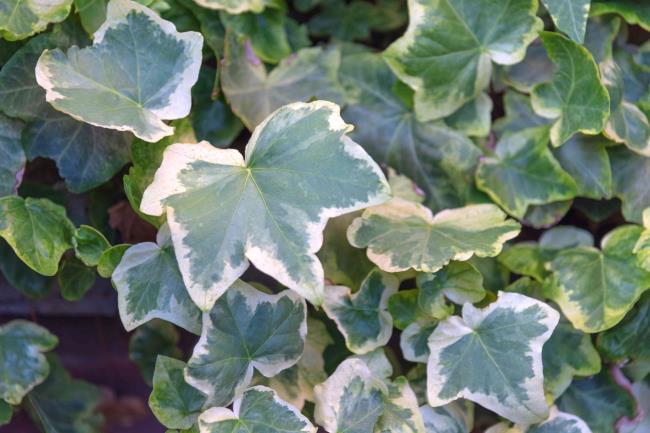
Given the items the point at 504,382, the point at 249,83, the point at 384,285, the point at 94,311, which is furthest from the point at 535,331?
the point at 94,311

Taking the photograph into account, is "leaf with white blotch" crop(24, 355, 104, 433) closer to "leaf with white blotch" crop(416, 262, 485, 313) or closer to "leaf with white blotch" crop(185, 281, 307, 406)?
"leaf with white blotch" crop(185, 281, 307, 406)

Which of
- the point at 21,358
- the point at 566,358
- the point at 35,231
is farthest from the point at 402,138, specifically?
the point at 21,358

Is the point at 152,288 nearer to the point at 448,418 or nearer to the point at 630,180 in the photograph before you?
the point at 448,418

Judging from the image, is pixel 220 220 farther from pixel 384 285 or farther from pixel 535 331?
pixel 535 331

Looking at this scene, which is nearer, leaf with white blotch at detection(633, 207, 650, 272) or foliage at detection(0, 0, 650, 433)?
foliage at detection(0, 0, 650, 433)

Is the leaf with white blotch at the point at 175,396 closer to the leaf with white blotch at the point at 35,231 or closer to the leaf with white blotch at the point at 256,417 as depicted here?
the leaf with white blotch at the point at 256,417

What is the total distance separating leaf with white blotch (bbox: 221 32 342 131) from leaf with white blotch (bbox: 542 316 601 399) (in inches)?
16.6

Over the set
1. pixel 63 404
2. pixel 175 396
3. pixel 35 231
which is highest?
pixel 35 231

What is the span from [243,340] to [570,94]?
501 millimetres

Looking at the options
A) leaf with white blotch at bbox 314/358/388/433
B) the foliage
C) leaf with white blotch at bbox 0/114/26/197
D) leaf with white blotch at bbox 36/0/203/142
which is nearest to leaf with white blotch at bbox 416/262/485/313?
the foliage

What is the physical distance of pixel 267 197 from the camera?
2.32 feet

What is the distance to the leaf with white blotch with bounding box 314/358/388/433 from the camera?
77 cm

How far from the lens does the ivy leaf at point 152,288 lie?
0.76m

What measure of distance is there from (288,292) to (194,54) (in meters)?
0.29
